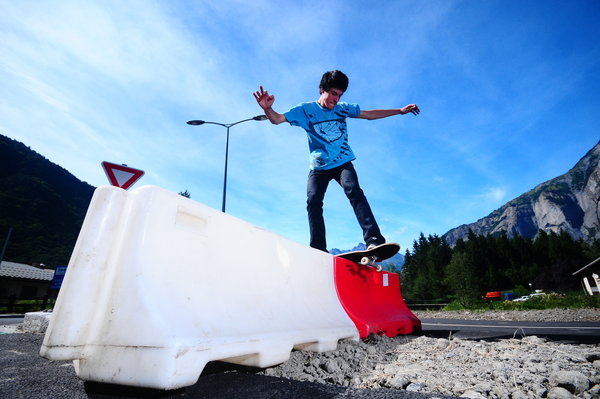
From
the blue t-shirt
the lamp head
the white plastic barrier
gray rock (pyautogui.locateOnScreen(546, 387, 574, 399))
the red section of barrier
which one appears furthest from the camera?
the lamp head

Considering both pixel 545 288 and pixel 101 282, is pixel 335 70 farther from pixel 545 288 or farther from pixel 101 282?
pixel 545 288

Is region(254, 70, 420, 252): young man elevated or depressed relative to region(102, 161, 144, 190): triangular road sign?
depressed

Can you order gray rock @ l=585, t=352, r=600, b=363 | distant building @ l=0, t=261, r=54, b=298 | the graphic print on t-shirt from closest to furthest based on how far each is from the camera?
gray rock @ l=585, t=352, r=600, b=363 < the graphic print on t-shirt < distant building @ l=0, t=261, r=54, b=298

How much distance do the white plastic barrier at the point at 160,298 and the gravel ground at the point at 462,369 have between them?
36 cm

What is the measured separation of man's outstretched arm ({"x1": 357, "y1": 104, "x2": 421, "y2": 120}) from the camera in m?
4.35

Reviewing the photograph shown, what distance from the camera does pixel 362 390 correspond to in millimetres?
1540

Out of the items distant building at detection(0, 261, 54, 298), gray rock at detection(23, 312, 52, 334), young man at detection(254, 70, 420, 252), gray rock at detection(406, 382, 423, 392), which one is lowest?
gray rock at detection(406, 382, 423, 392)

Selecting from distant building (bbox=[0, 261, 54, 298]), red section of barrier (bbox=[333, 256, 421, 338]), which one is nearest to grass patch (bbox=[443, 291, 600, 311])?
red section of barrier (bbox=[333, 256, 421, 338])

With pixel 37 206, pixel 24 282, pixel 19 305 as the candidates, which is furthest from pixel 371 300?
pixel 37 206

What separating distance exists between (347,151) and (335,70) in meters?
1.15

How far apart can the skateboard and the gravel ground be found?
1.06 m

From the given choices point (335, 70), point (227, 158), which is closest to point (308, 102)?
point (335, 70)

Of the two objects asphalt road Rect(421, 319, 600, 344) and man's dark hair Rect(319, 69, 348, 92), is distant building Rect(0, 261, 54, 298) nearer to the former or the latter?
man's dark hair Rect(319, 69, 348, 92)

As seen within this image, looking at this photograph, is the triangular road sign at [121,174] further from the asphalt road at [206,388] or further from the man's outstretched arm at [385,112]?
the man's outstretched arm at [385,112]
